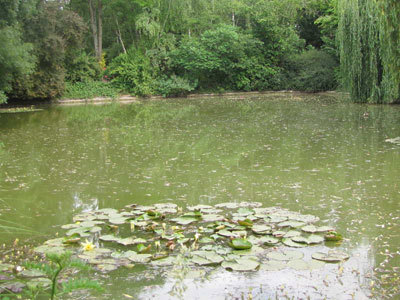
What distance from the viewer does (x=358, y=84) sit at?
17734mm

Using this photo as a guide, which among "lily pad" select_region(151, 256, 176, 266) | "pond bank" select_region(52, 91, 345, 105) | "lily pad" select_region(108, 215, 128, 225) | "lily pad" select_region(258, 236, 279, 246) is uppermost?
"pond bank" select_region(52, 91, 345, 105)

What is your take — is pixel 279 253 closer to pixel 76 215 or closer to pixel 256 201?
pixel 256 201

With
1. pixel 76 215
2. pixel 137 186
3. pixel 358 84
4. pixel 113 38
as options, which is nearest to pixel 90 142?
pixel 137 186

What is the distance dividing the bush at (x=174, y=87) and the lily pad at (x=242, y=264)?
2231cm

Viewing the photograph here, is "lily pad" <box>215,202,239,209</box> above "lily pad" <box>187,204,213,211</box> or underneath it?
underneath

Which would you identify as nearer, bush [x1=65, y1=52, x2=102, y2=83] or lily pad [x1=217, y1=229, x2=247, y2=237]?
lily pad [x1=217, y1=229, x2=247, y2=237]

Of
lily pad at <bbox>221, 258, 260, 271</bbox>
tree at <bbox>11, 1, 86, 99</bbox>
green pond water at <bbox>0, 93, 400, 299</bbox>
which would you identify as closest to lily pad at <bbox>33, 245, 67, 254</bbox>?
green pond water at <bbox>0, 93, 400, 299</bbox>

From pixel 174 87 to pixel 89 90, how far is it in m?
4.85

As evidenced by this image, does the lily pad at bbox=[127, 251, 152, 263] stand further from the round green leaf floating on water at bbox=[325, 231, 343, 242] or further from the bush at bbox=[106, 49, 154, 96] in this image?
the bush at bbox=[106, 49, 154, 96]

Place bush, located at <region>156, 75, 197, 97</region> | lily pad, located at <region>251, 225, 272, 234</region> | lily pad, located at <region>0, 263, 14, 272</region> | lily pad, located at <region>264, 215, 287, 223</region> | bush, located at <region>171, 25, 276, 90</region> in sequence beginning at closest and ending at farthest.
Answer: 1. lily pad, located at <region>0, 263, 14, 272</region>
2. lily pad, located at <region>251, 225, 272, 234</region>
3. lily pad, located at <region>264, 215, 287, 223</region>
4. bush, located at <region>156, 75, 197, 97</region>
5. bush, located at <region>171, 25, 276, 90</region>

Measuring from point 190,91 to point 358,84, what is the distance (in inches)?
453

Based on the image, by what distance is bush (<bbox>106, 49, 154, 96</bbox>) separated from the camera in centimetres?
2554

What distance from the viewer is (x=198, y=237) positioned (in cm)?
403

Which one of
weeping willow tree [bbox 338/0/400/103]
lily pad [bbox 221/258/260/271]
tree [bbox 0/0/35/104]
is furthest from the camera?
weeping willow tree [bbox 338/0/400/103]
